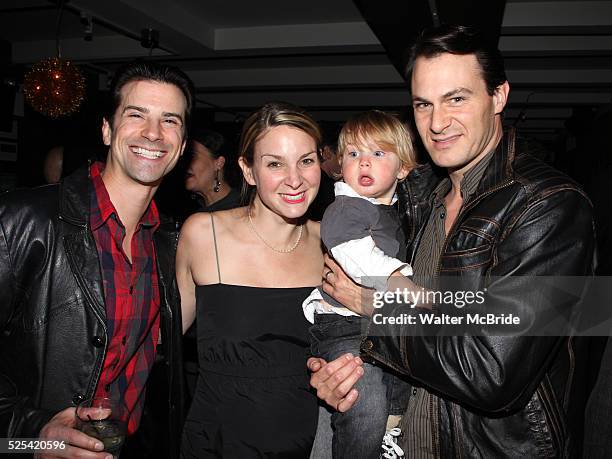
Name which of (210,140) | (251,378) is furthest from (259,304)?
(210,140)

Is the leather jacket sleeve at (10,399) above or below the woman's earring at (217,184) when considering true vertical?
below

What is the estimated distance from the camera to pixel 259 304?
2.31 m

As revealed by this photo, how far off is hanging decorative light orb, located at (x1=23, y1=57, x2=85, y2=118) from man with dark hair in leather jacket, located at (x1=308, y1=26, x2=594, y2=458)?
410cm

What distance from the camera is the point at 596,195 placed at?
2.57 metres

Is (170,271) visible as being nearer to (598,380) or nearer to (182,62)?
(598,380)

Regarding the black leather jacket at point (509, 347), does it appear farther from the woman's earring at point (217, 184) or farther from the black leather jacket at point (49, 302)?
the woman's earring at point (217, 184)

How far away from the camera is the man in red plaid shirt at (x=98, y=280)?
1.81 meters

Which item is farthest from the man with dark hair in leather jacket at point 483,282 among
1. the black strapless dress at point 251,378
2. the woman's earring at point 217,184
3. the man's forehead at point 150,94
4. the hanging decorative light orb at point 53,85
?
the hanging decorative light orb at point 53,85

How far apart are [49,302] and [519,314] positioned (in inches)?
63.0

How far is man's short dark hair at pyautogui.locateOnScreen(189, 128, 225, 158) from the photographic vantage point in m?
4.73

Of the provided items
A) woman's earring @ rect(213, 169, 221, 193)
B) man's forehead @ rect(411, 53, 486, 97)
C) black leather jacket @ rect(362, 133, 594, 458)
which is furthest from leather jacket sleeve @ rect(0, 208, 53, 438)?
woman's earring @ rect(213, 169, 221, 193)

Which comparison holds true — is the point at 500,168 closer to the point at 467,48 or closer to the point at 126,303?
the point at 467,48

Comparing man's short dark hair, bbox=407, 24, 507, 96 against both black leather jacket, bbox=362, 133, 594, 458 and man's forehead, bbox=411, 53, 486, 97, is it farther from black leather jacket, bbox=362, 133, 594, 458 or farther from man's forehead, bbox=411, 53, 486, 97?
black leather jacket, bbox=362, 133, 594, 458

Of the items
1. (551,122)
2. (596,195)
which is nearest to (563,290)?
(596,195)
